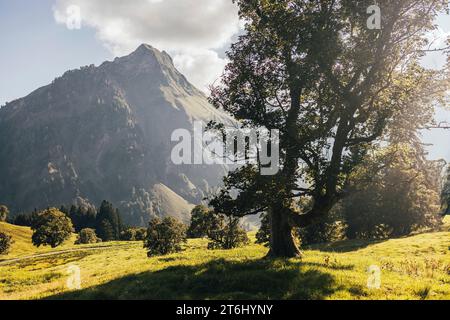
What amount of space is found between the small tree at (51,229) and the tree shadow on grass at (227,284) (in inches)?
4812

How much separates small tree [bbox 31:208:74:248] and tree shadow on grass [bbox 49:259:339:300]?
401 ft

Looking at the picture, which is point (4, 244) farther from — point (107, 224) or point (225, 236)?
point (225, 236)

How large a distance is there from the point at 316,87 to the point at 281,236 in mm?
9156

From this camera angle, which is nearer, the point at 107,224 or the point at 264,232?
the point at 264,232

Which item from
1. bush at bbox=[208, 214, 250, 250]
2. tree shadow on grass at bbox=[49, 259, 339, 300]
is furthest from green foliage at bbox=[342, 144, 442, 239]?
tree shadow on grass at bbox=[49, 259, 339, 300]

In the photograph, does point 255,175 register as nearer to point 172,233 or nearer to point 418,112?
point 418,112

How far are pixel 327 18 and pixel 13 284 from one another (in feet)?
83.2

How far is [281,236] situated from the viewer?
24.7 metres

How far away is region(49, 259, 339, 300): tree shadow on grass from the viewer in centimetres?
1505

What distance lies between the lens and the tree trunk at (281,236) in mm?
24375

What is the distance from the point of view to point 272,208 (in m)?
24.8

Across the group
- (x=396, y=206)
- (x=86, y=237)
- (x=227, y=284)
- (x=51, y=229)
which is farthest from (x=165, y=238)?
(x=86, y=237)
